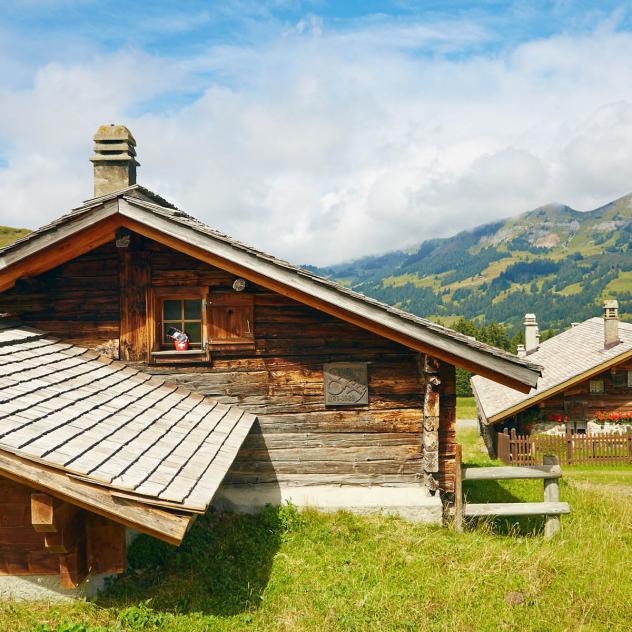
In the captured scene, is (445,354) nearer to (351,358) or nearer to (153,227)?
(351,358)

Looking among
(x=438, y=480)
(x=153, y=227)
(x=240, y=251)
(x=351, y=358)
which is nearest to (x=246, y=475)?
(x=351, y=358)

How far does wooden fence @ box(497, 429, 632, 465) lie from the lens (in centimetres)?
1991

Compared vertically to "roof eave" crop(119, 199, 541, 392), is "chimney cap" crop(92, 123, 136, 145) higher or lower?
higher

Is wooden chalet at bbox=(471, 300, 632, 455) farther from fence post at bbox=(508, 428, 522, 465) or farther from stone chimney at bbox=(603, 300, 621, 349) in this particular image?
fence post at bbox=(508, 428, 522, 465)

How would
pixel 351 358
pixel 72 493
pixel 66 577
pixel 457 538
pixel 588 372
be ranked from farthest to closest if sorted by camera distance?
pixel 588 372 < pixel 351 358 < pixel 457 538 < pixel 66 577 < pixel 72 493

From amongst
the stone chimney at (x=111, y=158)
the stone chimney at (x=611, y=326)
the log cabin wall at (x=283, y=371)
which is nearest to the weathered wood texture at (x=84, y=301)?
the log cabin wall at (x=283, y=371)

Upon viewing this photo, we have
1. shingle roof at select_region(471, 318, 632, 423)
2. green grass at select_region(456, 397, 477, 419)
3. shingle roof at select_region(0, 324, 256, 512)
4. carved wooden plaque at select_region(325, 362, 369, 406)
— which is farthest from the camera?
green grass at select_region(456, 397, 477, 419)

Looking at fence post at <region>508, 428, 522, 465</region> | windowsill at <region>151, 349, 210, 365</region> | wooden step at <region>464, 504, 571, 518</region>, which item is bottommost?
fence post at <region>508, 428, 522, 465</region>

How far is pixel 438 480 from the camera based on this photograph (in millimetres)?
8352

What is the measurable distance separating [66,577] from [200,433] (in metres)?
2.18

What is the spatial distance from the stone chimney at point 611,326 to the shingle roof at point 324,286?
712 inches

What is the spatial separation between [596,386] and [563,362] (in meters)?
2.93

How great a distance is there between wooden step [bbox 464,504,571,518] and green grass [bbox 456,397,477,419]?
30.5 m

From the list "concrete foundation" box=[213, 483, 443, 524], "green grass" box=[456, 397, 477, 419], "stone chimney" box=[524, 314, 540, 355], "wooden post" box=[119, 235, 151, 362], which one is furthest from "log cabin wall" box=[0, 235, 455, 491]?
"green grass" box=[456, 397, 477, 419]
